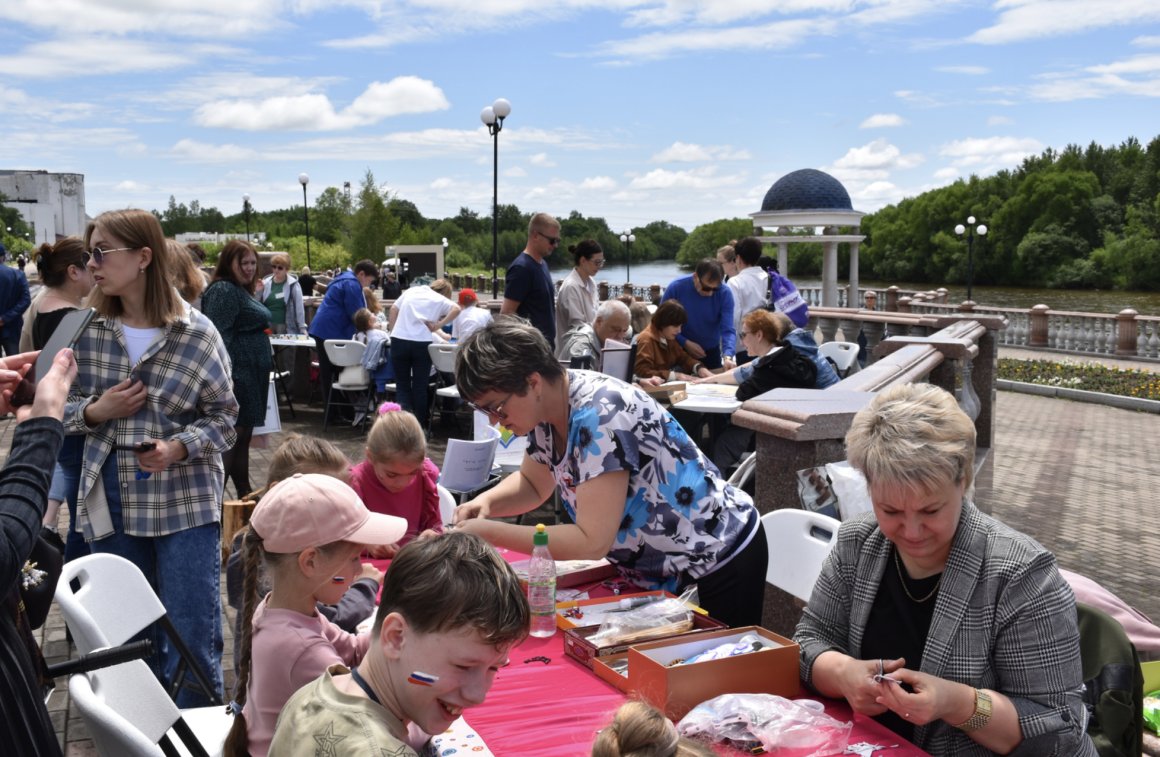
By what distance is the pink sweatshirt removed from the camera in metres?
2.07

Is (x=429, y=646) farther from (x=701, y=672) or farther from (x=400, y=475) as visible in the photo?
(x=400, y=475)

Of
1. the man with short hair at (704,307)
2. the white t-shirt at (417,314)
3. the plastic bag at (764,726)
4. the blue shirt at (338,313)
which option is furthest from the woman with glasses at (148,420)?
the blue shirt at (338,313)

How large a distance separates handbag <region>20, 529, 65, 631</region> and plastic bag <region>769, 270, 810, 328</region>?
847 centimetres

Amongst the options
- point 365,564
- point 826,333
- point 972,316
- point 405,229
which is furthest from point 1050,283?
point 365,564

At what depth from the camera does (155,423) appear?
3.40 metres

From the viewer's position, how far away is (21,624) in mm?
1987

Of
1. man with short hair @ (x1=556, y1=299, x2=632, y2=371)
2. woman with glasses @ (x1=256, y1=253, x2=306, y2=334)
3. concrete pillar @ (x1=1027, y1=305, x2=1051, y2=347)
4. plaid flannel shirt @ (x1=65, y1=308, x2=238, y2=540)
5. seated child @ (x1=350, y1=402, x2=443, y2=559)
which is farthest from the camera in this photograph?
concrete pillar @ (x1=1027, y1=305, x2=1051, y2=347)

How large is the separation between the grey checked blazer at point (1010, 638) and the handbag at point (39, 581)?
207 cm

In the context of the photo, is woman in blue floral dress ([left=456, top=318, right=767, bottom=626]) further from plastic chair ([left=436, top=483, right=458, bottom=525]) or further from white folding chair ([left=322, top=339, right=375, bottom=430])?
white folding chair ([left=322, top=339, right=375, bottom=430])

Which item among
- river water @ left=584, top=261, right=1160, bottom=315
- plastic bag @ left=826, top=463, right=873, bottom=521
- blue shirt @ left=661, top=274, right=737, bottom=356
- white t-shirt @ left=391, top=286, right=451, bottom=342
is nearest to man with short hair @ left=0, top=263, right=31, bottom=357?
white t-shirt @ left=391, top=286, right=451, bottom=342

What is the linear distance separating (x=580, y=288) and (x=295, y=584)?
648 centimetres

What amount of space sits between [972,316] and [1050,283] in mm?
67865

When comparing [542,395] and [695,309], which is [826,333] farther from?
[542,395]

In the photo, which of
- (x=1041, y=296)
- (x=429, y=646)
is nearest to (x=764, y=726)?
(x=429, y=646)
